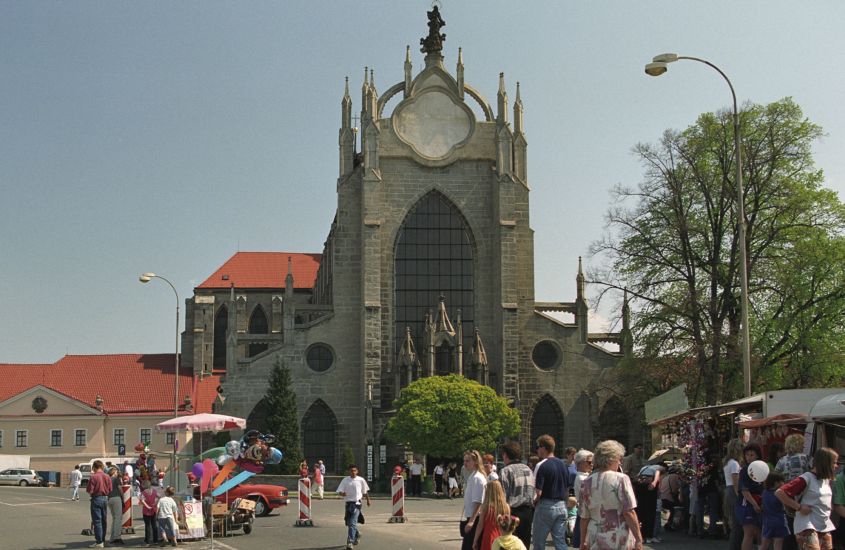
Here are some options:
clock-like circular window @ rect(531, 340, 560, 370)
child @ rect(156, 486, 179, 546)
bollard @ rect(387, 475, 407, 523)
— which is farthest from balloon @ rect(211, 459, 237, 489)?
clock-like circular window @ rect(531, 340, 560, 370)

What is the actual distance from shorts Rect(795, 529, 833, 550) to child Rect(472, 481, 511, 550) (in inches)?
134

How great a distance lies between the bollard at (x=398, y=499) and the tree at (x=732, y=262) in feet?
37.7

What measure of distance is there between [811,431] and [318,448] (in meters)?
37.5

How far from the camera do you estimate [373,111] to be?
53781mm

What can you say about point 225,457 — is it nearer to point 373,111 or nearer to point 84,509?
point 84,509

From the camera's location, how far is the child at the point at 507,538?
9880mm

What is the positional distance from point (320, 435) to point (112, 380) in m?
21.9

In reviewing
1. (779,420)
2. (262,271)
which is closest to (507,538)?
(779,420)

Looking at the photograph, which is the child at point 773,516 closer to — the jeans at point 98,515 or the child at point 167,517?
the child at point 167,517

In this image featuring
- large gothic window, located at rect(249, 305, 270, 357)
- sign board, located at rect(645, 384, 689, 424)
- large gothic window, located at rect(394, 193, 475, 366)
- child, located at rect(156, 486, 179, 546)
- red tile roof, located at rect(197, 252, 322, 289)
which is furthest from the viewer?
red tile roof, located at rect(197, 252, 322, 289)

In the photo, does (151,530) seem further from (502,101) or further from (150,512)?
(502,101)

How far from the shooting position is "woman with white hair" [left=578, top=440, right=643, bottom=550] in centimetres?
994

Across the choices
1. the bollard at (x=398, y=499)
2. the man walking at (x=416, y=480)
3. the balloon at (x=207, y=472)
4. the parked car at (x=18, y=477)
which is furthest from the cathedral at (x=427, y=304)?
the balloon at (x=207, y=472)

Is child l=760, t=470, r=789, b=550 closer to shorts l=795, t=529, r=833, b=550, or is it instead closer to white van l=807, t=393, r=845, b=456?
shorts l=795, t=529, r=833, b=550
